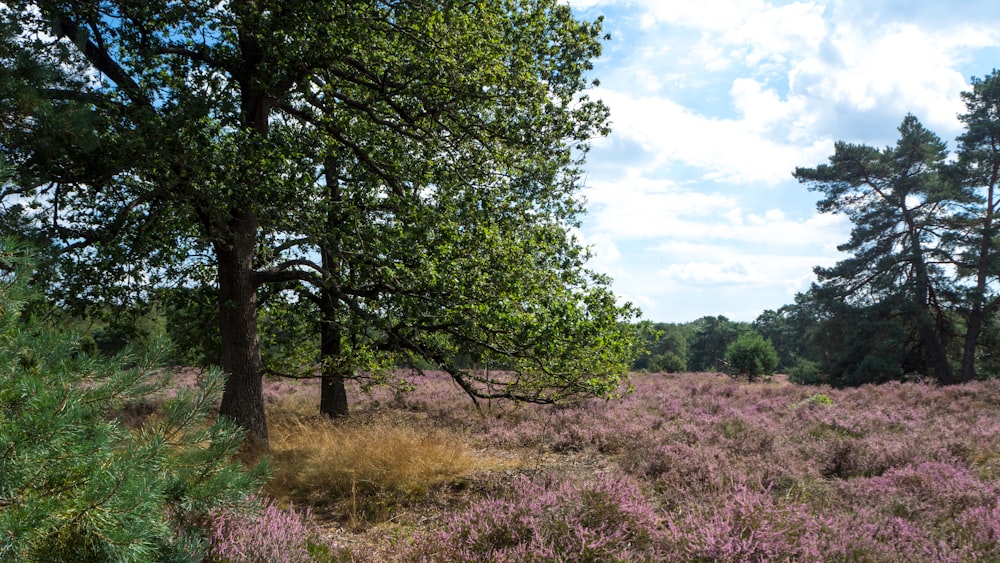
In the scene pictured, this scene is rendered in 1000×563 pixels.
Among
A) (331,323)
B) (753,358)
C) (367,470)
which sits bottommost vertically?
(367,470)

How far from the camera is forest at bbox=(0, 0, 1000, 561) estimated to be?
3.43 m

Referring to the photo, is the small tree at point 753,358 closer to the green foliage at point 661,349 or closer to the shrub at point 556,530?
the green foliage at point 661,349

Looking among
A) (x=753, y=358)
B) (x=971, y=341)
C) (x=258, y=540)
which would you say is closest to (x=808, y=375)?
(x=753, y=358)

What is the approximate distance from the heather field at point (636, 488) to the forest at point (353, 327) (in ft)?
0.15

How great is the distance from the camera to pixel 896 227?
29.0 metres

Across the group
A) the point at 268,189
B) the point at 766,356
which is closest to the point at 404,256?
the point at 268,189

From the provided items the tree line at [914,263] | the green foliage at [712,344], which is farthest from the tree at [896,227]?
the green foliage at [712,344]

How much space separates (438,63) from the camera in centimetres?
745

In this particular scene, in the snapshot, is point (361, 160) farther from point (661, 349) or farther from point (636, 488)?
point (661, 349)

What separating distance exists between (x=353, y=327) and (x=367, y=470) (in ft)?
7.12

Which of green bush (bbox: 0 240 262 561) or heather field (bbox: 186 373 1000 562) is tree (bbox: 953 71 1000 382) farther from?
green bush (bbox: 0 240 262 561)

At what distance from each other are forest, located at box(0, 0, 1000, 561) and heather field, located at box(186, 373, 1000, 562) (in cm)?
4

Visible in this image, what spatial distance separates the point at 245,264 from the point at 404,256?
2.69 meters

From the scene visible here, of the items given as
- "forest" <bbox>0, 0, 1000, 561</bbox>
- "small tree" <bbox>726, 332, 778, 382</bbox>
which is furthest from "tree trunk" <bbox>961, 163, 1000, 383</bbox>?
"forest" <bbox>0, 0, 1000, 561</bbox>
